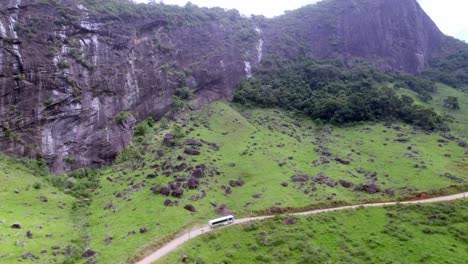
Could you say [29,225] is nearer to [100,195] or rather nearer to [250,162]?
[100,195]

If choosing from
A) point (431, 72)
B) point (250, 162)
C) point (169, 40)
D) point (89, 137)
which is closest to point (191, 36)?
point (169, 40)

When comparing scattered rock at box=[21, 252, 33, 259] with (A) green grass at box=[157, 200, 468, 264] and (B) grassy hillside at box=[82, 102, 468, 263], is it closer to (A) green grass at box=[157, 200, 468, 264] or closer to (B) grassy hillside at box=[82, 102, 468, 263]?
(B) grassy hillside at box=[82, 102, 468, 263]

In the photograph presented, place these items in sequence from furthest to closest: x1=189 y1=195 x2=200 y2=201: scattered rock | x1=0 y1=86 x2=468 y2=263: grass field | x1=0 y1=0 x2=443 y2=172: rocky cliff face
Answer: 1. x1=0 y1=0 x2=443 y2=172: rocky cliff face
2. x1=189 y1=195 x2=200 y2=201: scattered rock
3. x1=0 y1=86 x2=468 y2=263: grass field

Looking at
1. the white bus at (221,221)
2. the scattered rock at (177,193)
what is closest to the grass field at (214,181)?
the scattered rock at (177,193)

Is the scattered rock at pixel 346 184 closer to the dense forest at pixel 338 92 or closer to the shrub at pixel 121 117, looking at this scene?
the dense forest at pixel 338 92

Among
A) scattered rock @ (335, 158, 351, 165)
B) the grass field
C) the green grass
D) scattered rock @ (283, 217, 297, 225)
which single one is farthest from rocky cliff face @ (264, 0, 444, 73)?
scattered rock @ (283, 217, 297, 225)

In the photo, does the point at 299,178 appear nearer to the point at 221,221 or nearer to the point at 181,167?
the point at 221,221
